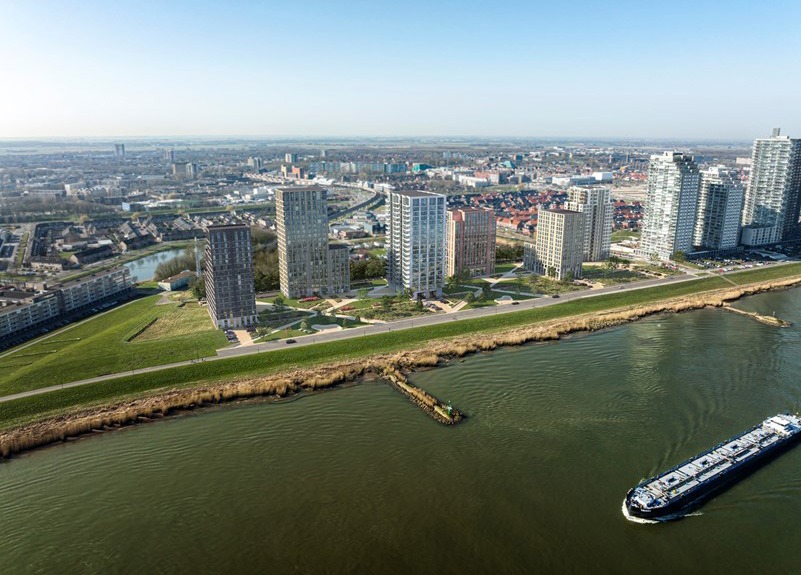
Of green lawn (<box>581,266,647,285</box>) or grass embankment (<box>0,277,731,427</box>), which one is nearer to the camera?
grass embankment (<box>0,277,731,427</box>)

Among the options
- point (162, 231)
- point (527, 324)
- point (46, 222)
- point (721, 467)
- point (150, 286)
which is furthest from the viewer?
point (46, 222)

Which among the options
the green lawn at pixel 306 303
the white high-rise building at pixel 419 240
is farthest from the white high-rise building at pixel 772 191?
the green lawn at pixel 306 303

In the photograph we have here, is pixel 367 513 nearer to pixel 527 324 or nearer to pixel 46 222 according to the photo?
pixel 527 324

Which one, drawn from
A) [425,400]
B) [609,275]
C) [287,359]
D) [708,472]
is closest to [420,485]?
[425,400]

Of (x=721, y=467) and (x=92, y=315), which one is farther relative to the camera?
(x=92, y=315)

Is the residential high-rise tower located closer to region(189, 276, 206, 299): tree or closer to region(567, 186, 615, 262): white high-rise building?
region(189, 276, 206, 299): tree

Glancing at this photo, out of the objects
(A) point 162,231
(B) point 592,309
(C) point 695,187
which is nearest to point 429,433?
(B) point 592,309

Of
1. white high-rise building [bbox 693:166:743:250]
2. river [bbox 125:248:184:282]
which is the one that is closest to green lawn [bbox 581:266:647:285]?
white high-rise building [bbox 693:166:743:250]
